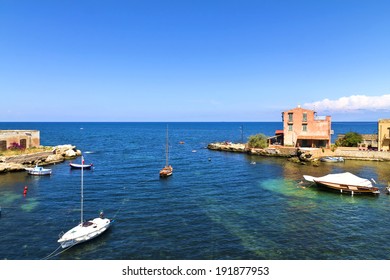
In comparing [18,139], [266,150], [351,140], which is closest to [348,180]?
[266,150]

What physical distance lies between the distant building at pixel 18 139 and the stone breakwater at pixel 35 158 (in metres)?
6.08

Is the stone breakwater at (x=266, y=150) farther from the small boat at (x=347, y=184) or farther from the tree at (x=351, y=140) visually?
the small boat at (x=347, y=184)

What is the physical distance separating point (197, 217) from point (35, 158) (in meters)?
58.7

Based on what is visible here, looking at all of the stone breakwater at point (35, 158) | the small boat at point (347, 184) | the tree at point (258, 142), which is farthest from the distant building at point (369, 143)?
the stone breakwater at point (35, 158)

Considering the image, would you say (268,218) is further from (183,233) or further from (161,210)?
(161,210)

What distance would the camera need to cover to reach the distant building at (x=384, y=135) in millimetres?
86875

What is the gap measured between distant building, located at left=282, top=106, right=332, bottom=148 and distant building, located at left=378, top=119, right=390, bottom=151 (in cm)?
1373

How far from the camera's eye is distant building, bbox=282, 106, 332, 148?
96250mm

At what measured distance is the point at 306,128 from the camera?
98312mm

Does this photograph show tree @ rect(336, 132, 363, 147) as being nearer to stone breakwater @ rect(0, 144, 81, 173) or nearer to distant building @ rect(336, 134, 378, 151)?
distant building @ rect(336, 134, 378, 151)

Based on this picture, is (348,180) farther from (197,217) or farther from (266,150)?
(266,150)

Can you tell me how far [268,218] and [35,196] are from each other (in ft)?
123

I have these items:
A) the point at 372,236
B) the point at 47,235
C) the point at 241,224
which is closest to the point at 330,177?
the point at 372,236

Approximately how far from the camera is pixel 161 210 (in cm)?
4191
